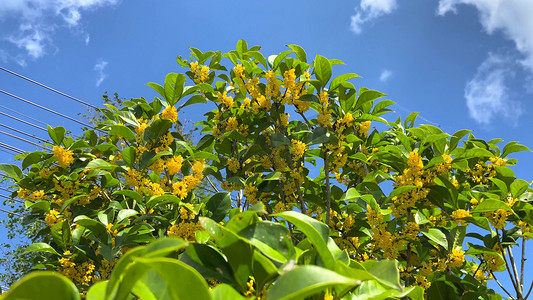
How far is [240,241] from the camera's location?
0.86 m

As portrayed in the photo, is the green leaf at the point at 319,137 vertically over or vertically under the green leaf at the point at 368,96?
under

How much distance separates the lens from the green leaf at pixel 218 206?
1919 mm

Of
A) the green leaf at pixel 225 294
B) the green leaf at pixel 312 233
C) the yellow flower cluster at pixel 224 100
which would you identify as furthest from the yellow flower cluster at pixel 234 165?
the green leaf at pixel 225 294

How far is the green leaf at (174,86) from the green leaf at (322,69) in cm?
80

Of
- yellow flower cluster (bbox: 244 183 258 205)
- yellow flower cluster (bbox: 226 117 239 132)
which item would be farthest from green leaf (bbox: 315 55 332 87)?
yellow flower cluster (bbox: 244 183 258 205)

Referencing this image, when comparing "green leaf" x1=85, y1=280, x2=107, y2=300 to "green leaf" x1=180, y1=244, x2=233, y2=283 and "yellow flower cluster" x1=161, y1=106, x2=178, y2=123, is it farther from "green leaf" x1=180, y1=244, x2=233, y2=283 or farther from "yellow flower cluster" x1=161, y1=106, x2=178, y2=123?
"yellow flower cluster" x1=161, y1=106, x2=178, y2=123

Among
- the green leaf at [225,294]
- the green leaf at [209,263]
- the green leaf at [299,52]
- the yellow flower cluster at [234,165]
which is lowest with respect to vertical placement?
the green leaf at [225,294]

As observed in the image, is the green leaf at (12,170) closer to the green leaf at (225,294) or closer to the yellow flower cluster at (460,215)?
the green leaf at (225,294)

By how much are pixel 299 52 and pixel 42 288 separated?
2.26 meters

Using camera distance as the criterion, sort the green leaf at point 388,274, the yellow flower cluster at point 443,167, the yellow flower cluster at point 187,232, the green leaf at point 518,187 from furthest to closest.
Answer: the green leaf at point 518,187 → the yellow flower cluster at point 443,167 → the yellow flower cluster at point 187,232 → the green leaf at point 388,274

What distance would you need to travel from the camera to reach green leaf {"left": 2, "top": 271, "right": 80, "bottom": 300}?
21.7 inches

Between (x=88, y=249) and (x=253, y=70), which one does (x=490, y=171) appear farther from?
(x=88, y=249)

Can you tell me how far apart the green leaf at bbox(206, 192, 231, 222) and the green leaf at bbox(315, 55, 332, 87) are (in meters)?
0.98

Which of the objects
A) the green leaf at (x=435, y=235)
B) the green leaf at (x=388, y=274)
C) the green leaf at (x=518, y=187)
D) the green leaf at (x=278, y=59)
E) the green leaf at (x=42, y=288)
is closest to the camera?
the green leaf at (x=42, y=288)
